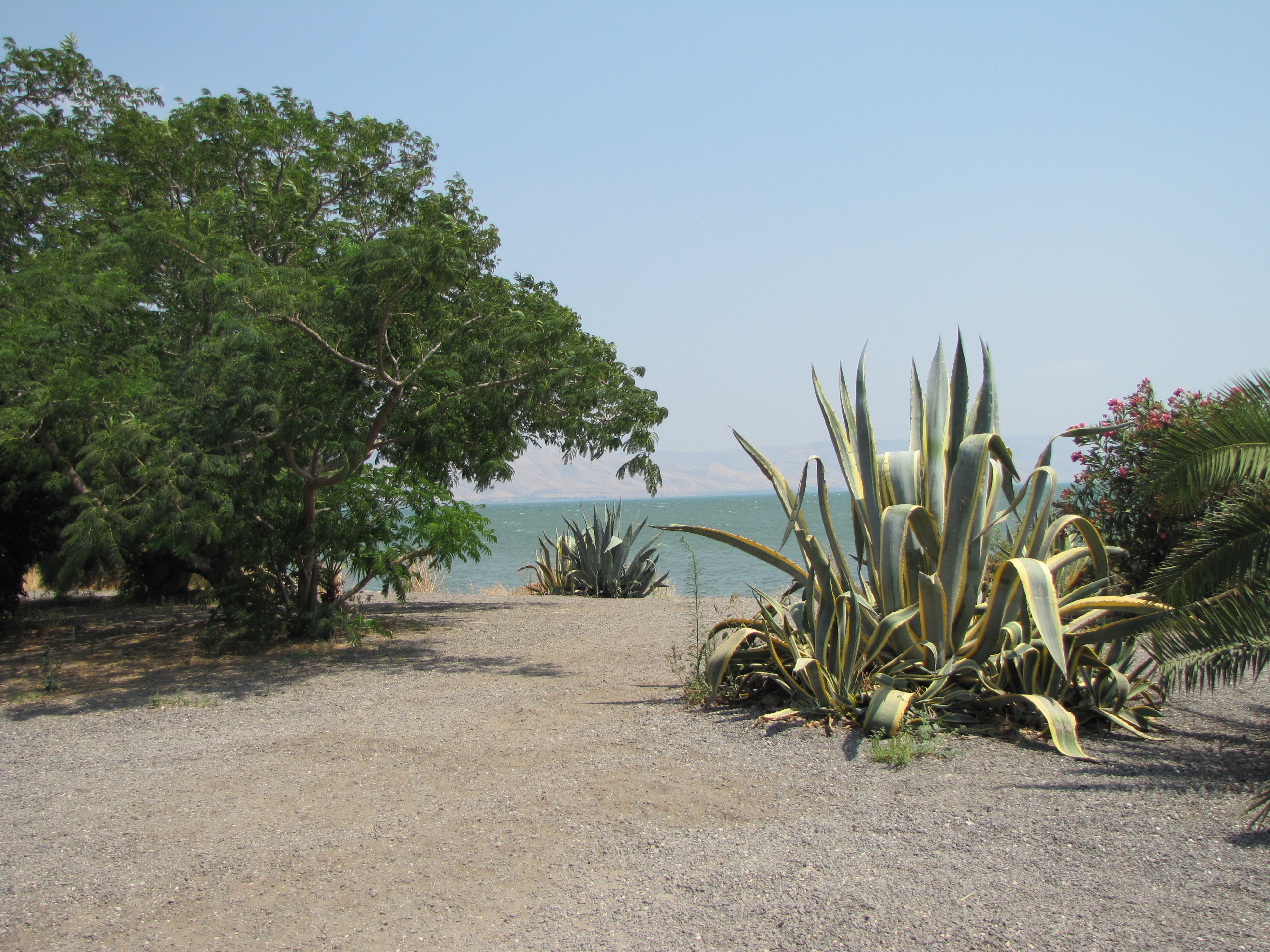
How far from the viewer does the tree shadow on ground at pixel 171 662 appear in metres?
6.77

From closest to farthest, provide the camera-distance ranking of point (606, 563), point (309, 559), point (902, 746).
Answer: point (902, 746) → point (309, 559) → point (606, 563)

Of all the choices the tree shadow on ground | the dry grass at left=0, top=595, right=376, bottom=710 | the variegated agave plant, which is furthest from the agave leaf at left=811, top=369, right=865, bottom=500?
the dry grass at left=0, top=595, right=376, bottom=710

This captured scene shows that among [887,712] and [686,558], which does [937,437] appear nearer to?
[887,712]

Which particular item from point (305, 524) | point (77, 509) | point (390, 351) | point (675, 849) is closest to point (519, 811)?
point (675, 849)

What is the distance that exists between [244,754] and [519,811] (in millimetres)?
2041

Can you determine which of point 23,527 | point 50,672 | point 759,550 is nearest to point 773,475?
point 759,550

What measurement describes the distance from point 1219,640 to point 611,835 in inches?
109

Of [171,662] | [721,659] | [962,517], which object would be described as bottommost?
[171,662]

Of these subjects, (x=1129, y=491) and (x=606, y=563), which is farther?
(x=606, y=563)

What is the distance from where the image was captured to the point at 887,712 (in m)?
4.82

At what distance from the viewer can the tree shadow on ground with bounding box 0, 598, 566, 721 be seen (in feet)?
22.2

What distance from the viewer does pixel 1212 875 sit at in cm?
307

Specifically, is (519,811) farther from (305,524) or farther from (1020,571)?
(305,524)

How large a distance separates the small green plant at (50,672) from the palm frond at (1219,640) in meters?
7.51
